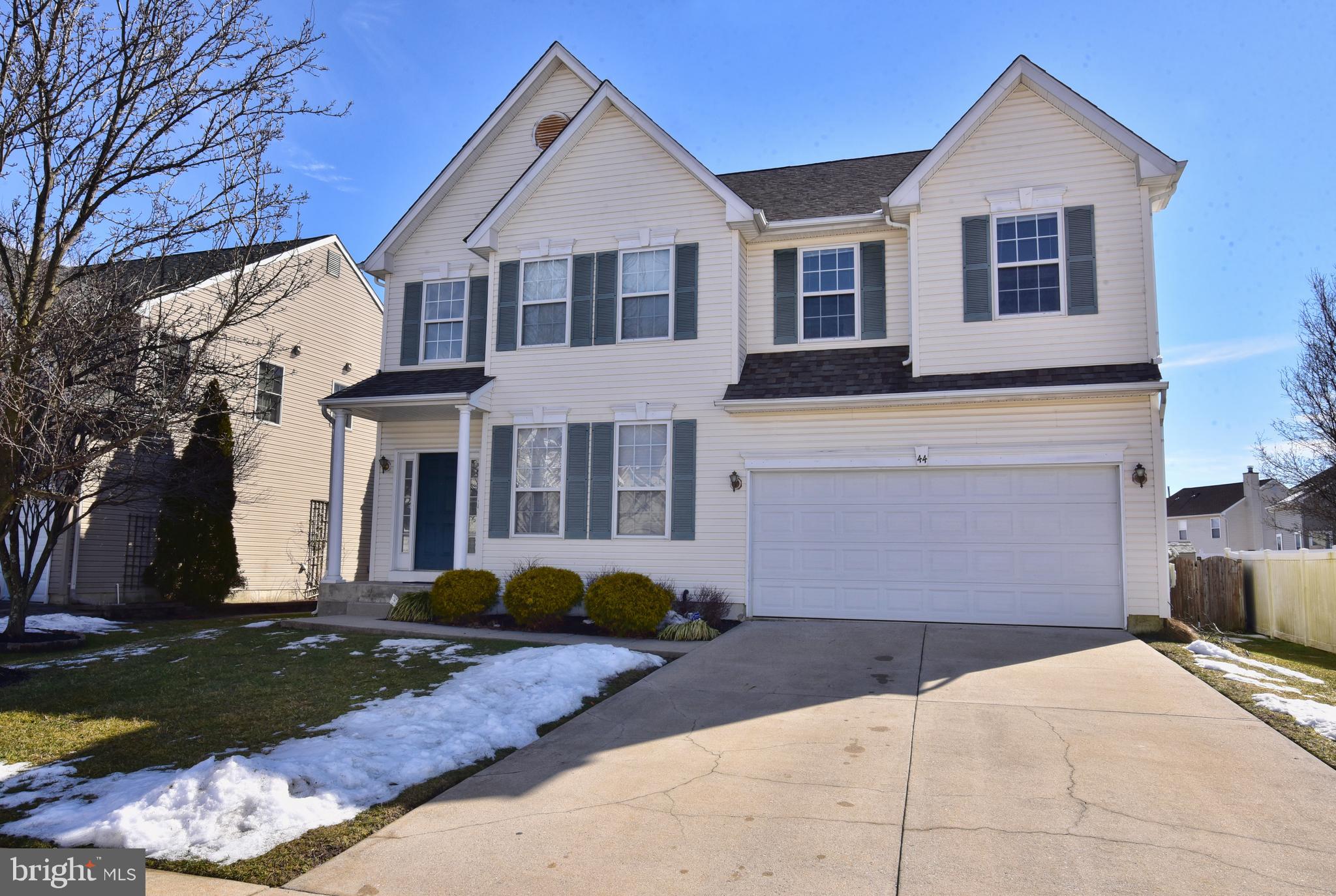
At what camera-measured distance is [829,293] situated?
13.7 metres

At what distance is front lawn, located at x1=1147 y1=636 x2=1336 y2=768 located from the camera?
6.37 meters

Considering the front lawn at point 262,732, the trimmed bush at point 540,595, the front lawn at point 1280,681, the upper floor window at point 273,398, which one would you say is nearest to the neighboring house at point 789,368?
the trimmed bush at point 540,595

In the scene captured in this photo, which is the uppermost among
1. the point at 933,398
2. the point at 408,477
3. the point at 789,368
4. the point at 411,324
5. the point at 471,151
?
the point at 471,151

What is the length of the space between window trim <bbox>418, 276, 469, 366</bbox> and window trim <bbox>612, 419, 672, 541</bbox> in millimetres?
3587

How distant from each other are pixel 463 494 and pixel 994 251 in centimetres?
876

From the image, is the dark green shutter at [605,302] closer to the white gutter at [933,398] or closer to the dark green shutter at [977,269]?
the white gutter at [933,398]

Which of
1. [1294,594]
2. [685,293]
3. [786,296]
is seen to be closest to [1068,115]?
[786,296]

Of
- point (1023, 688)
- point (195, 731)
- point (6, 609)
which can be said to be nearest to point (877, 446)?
point (1023, 688)

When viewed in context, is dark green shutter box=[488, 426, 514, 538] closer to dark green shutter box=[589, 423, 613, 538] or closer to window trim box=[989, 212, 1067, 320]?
dark green shutter box=[589, 423, 613, 538]

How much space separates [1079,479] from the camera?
11.7m

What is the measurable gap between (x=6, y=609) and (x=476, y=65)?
1228cm

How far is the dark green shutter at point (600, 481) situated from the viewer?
13578 mm

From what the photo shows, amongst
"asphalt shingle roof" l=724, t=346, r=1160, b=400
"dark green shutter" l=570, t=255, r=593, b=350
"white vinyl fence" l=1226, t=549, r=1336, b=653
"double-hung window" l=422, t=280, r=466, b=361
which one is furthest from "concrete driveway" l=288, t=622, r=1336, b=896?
"double-hung window" l=422, t=280, r=466, b=361

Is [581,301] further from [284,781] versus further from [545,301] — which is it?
[284,781]
